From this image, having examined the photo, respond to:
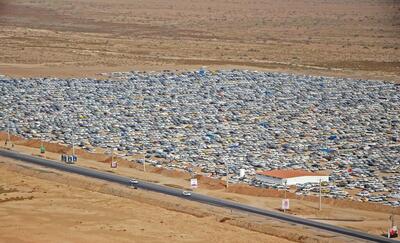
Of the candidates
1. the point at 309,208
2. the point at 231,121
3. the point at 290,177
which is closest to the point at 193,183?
the point at 290,177

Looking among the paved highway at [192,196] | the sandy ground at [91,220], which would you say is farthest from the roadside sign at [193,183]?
the sandy ground at [91,220]

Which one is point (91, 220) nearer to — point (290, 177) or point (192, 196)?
point (192, 196)

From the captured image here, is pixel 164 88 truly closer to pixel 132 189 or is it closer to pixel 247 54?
pixel 247 54

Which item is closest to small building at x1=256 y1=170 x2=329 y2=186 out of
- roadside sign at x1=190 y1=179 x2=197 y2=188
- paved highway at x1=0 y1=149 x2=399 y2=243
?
roadside sign at x1=190 y1=179 x2=197 y2=188

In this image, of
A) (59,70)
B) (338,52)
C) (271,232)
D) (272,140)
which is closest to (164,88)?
(59,70)

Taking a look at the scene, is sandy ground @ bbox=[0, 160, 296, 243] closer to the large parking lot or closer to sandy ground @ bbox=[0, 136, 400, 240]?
sandy ground @ bbox=[0, 136, 400, 240]
